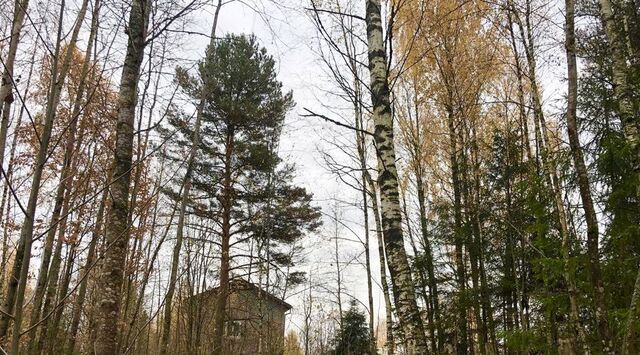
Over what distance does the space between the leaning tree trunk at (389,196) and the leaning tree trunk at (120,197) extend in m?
2.56

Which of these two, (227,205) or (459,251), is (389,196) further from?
(227,205)

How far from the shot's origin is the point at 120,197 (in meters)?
2.91

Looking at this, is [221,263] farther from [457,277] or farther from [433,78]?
[433,78]

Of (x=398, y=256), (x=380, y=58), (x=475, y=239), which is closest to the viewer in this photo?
(x=398, y=256)

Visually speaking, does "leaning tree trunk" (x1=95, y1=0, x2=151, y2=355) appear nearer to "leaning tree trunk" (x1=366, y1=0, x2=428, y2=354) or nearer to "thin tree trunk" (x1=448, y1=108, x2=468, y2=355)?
"leaning tree trunk" (x1=366, y1=0, x2=428, y2=354)

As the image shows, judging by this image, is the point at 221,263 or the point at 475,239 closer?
the point at 475,239

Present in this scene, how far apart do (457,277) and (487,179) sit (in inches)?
107

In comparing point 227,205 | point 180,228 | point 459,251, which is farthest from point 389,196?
point 227,205

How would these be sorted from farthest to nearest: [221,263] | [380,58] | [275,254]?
1. [275,254]
2. [221,263]
3. [380,58]

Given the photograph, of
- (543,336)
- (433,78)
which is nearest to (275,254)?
(433,78)

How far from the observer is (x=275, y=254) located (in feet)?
49.8

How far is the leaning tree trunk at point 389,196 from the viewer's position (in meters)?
4.28

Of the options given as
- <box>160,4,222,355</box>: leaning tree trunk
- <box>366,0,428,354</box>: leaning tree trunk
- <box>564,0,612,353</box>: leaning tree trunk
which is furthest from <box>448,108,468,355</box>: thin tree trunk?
<box>160,4,222,355</box>: leaning tree trunk

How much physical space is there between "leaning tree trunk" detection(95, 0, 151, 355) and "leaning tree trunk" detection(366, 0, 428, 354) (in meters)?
2.56
